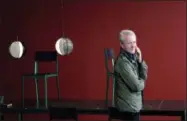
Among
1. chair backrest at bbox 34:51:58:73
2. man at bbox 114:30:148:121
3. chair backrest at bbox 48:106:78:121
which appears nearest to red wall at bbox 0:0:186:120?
chair backrest at bbox 34:51:58:73

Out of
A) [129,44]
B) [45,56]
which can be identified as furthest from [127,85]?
[45,56]

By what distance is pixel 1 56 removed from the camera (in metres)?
6.86

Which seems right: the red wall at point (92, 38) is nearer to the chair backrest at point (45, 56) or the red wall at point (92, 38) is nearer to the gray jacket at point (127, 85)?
the chair backrest at point (45, 56)

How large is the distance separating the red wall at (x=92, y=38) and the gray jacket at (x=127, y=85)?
343 cm

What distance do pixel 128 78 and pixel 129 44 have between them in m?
0.25

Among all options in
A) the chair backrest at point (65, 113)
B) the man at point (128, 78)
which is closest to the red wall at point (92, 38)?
the chair backrest at point (65, 113)

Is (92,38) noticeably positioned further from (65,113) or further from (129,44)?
(129,44)

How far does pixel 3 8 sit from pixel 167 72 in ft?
9.84

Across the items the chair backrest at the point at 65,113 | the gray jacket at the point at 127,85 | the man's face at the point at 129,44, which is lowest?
the chair backrest at the point at 65,113

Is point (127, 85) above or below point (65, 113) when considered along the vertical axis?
above

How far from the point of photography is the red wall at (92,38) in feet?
20.7

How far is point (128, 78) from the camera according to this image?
9.50ft

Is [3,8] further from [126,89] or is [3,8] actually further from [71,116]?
[126,89]

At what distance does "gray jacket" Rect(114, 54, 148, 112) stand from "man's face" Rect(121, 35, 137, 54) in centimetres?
6
